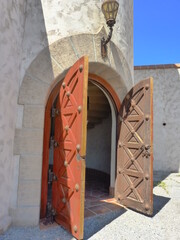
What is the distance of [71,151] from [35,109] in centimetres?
77

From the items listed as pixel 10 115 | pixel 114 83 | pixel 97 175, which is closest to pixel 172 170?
pixel 97 175

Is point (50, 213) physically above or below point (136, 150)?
below

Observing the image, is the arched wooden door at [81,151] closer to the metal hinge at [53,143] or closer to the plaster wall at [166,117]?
the metal hinge at [53,143]

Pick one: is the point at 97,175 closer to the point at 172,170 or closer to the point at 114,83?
the point at 172,170

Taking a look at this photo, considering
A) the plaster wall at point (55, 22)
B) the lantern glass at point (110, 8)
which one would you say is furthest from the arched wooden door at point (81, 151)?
the lantern glass at point (110, 8)

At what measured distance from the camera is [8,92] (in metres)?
2.32

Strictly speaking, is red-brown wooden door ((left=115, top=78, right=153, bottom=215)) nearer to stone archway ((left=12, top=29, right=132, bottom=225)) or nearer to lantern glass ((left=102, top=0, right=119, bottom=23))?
stone archway ((left=12, top=29, right=132, bottom=225))

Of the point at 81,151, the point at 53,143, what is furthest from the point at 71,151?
the point at 53,143

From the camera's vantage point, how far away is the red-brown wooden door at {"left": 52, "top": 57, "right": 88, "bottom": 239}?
2.11 metres

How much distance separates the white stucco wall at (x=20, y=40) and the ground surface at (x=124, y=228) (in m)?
0.27

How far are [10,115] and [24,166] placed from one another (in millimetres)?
694

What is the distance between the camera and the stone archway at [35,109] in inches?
95.7

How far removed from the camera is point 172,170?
639 centimetres

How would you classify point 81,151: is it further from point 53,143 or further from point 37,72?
point 37,72
